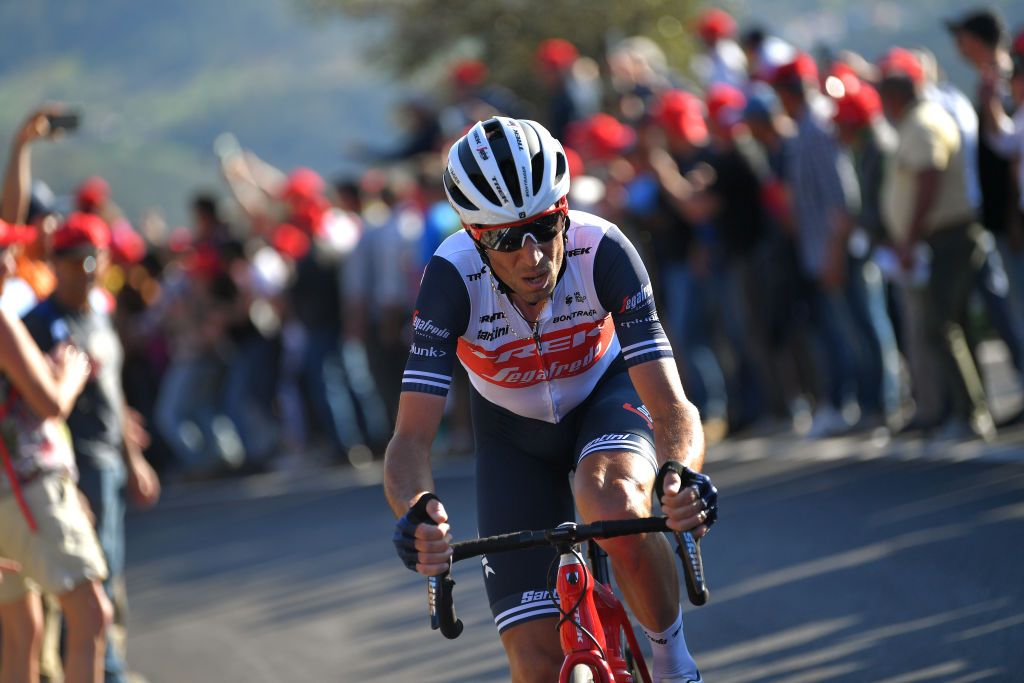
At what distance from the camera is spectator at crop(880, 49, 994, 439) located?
10.9 meters

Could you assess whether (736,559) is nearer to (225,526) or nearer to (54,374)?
(54,374)

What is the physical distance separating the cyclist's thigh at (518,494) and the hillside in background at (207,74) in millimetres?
15591

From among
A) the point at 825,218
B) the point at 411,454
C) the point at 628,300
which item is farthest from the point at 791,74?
the point at 411,454

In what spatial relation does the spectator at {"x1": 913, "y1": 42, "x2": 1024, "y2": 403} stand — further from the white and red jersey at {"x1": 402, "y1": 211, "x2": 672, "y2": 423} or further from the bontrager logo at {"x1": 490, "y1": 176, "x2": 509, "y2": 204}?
the bontrager logo at {"x1": 490, "y1": 176, "x2": 509, "y2": 204}

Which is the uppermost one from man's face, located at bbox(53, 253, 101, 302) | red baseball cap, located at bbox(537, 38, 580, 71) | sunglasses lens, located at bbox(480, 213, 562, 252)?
sunglasses lens, located at bbox(480, 213, 562, 252)

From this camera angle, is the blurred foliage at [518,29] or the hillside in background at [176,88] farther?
the hillside in background at [176,88]

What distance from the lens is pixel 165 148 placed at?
123ft

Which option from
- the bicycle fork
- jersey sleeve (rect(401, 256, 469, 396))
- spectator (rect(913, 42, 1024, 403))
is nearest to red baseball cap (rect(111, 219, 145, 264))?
spectator (rect(913, 42, 1024, 403))

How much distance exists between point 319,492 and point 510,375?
9118 millimetres

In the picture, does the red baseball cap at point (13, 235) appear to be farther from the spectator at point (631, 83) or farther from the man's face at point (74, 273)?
the spectator at point (631, 83)

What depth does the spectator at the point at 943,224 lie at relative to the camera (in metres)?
10.9

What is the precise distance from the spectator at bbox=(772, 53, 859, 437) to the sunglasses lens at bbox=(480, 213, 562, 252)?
717 cm

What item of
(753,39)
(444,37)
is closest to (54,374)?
(753,39)

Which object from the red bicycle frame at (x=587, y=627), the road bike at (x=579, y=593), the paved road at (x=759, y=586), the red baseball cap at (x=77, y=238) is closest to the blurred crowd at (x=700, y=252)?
the red baseball cap at (x=77, y=238)
